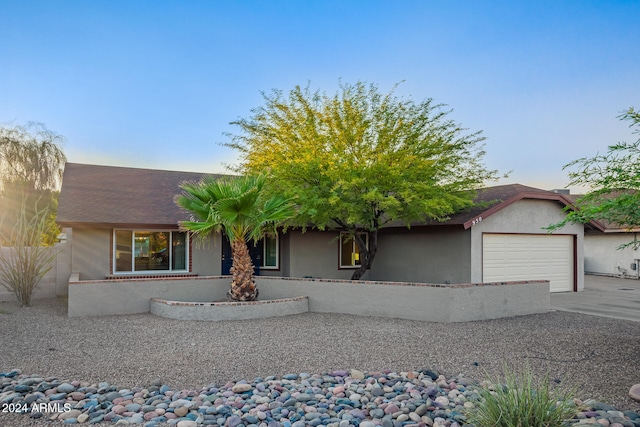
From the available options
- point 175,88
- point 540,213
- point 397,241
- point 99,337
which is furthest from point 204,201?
point 540,213

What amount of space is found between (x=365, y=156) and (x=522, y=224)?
21.9 ft

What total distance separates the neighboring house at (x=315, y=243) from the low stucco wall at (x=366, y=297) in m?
2.97

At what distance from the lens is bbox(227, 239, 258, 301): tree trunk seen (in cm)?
1174

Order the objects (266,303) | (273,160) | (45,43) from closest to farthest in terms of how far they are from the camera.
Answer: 1. (266,303)
2. (45,43)
3. (273,160)

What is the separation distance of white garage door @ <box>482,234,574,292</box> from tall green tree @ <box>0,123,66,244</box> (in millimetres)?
25053

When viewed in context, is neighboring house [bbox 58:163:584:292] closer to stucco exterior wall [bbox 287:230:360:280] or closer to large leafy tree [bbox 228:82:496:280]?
stucco exterior wall [bbox 287:230:360:280]

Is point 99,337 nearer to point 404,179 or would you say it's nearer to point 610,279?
point 404,179

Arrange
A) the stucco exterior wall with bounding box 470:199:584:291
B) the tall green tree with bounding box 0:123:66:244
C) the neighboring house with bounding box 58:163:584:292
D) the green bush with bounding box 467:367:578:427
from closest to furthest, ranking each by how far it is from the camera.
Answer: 1. the green bush with bounding box 467:367:578:427
2. the neighboring house with bounding box 58:163:584:292
3. the stucco exterior wall with bounding box 470:199:584:291
4. the tall green tree with bounding box 0:123:66:244

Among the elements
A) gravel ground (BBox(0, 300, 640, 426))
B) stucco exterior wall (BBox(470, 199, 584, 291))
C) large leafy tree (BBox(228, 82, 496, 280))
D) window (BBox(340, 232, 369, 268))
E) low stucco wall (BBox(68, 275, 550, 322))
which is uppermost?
large leafy tree (BBox(228, 82, 496, 280))

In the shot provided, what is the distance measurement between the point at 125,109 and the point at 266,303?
31.0 feet

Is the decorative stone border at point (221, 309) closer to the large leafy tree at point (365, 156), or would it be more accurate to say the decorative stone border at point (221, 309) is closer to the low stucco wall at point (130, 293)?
the low stucco wall at point (130, 293)

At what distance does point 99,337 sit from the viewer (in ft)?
28.9

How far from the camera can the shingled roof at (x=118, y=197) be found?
1391 centimetres

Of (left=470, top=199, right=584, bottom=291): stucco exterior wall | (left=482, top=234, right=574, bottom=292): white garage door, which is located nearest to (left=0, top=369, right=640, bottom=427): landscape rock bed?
(left=470, top=199, right=584, bottom=291): stucco exterior wall
